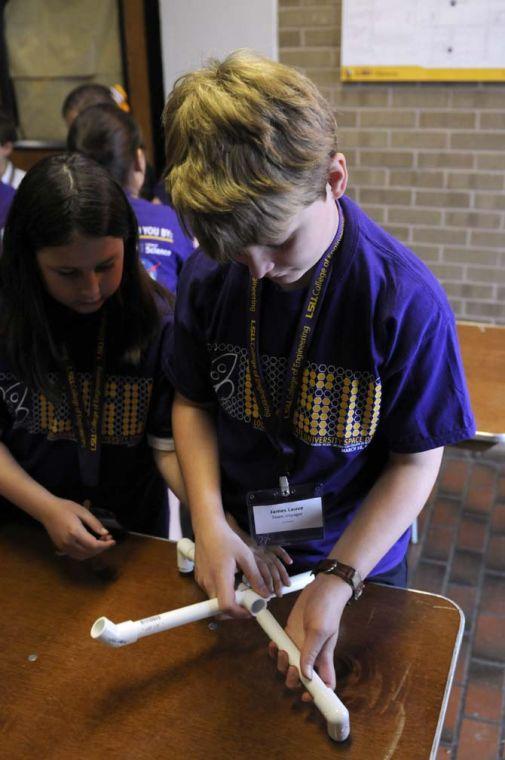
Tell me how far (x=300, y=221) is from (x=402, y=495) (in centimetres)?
47

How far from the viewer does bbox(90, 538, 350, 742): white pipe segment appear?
0.91 metres

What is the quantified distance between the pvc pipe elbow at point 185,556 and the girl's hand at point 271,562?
9 centimetres

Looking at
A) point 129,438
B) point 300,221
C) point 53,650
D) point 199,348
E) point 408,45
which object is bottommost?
point 53,650

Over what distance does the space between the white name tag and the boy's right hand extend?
5cm

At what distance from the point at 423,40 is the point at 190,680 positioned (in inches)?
126

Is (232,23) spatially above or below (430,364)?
above

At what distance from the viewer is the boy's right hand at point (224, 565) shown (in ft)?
3.47

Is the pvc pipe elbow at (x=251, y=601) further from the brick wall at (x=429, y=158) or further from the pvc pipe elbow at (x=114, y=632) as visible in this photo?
the brick wall at (x=429, y=158)

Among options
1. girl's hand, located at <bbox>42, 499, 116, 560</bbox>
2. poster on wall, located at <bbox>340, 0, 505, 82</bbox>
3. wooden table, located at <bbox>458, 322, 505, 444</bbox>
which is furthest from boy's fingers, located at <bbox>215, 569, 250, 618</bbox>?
poster on wall, located at <bbox>340, 0, 505, 82</bbox>

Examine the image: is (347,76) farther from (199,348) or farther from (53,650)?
(53,650)

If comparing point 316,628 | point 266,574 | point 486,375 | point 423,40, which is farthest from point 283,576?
point 423,40

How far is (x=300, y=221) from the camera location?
34.3 inches

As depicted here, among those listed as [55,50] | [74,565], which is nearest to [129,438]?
[74,565]

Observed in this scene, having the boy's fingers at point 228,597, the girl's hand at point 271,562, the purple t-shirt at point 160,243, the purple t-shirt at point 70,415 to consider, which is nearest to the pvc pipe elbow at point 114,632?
the boy's fingers at point 228,597
